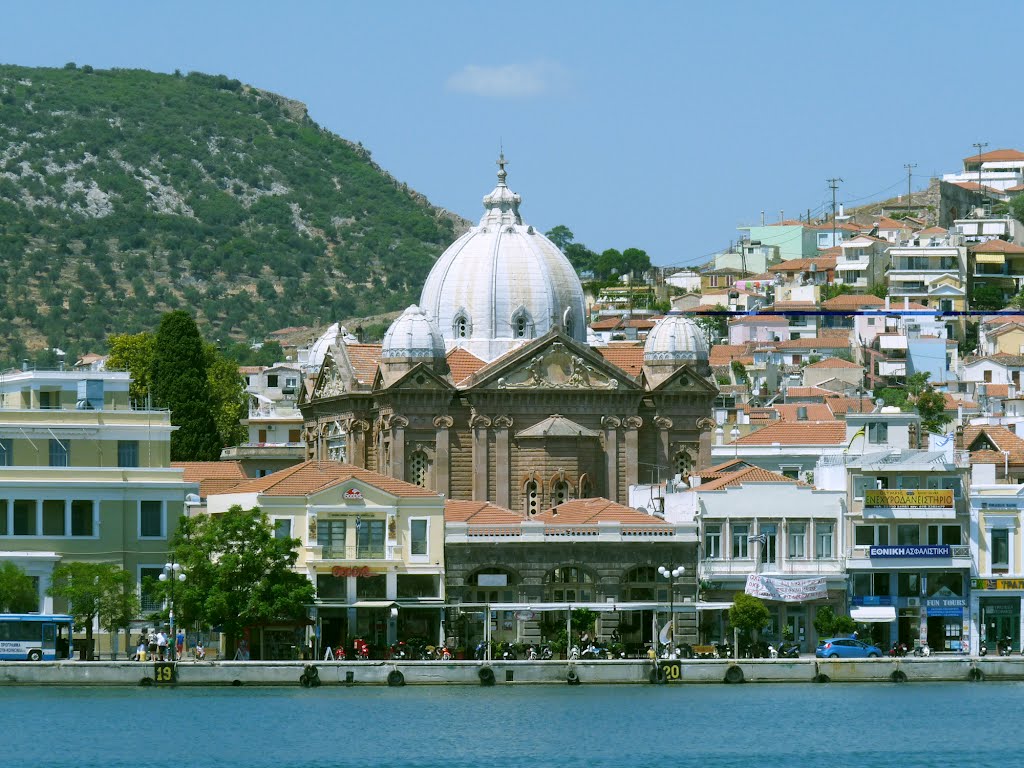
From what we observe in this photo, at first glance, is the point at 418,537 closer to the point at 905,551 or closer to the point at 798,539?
the point at 798,539

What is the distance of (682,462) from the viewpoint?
12769cm

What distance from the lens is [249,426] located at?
155 meters

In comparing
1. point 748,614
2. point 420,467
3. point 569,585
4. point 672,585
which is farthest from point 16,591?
point 420,467

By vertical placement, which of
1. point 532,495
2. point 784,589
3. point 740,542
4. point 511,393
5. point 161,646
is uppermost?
point 511,393

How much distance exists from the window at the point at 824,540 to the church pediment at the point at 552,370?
63.1 ft

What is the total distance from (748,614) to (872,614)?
7498 millimetres

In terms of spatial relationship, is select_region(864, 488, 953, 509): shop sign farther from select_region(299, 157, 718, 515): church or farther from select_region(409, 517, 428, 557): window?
select_region(409, 517, 428, 557): window

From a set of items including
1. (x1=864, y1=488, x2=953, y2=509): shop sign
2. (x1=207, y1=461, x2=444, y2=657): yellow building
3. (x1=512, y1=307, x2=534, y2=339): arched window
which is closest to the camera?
(x1=207, y1=461, x2=444, y2=657): yellow building

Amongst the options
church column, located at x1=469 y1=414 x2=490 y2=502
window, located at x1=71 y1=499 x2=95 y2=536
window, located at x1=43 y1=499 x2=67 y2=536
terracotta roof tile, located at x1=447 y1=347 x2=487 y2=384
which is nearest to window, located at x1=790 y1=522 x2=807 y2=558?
church column, located at x1=469 y1=414 x2=490 y2=502

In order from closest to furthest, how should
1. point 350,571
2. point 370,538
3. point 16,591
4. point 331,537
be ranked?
point 16,591 < point 350,571 < point 331,537 < point 370,538

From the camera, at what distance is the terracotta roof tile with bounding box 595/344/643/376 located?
130250 millimetres

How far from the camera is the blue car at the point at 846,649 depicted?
10181cm

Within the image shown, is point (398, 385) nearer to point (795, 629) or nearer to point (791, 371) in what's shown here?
point (795, 629)

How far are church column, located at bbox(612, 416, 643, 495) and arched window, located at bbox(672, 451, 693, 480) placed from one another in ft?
6.10
